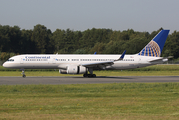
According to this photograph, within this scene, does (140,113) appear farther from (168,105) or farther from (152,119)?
(168,105)

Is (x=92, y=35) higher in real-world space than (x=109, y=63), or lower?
higher

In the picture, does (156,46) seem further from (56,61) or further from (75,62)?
(56,61)

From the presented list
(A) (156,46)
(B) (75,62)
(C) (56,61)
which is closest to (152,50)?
(A) (156,46)

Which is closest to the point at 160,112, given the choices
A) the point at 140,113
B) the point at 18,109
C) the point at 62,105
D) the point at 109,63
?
the point at 140,113

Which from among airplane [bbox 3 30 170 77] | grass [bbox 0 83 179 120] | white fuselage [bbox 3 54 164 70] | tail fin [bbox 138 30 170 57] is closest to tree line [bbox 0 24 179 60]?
tail fin [bbox 138 30 170 57]

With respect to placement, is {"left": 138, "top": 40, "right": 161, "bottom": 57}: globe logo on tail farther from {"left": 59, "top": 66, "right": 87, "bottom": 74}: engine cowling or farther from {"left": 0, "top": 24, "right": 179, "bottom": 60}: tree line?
{"left": 0, "top": 24, "right": 179, "bottom": 60}: tree line

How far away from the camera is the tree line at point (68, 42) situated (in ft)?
338

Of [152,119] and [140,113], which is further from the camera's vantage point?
[140,113]

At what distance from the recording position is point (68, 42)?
6029 inches

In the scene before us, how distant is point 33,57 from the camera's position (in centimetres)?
3669

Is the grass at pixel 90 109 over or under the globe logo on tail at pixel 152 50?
under

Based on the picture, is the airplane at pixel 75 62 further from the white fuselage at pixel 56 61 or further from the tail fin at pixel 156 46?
the tail fin at pixel 156 46

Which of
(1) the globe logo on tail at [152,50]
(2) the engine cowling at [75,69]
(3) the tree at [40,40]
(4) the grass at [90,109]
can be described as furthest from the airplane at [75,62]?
(3) the tree at [40,40]

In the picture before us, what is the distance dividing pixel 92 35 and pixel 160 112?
148 m
